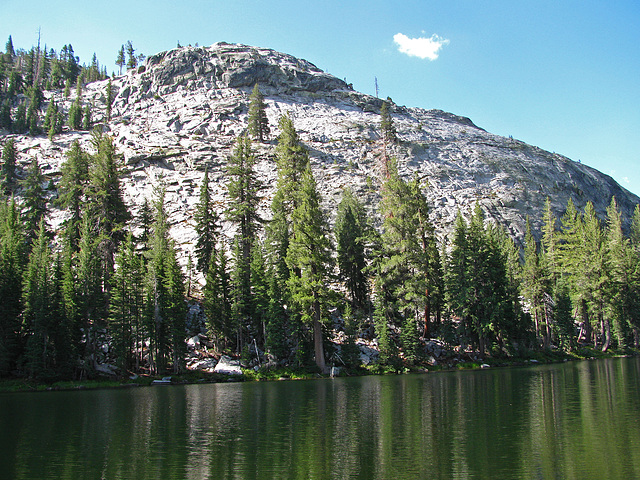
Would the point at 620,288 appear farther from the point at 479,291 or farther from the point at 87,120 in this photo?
the point at 87,120

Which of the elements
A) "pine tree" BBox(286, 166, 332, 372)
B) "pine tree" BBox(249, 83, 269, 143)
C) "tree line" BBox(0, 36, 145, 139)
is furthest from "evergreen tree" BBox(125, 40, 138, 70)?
"pine tree" BBox(286, 166, 332, 372)

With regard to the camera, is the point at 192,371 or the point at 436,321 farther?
the point at 436,321

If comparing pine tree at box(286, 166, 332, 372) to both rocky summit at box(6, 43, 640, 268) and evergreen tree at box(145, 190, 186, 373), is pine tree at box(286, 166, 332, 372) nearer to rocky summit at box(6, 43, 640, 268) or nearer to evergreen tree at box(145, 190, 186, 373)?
evergreen tree at box(145, 190, 186, 373)

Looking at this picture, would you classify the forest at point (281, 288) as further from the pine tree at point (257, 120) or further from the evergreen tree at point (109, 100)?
the evergreen tree at point (109, 100)

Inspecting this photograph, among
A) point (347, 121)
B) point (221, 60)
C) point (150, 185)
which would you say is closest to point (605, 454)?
point (150, 185)

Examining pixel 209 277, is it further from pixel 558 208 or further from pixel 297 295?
pixel 558 208

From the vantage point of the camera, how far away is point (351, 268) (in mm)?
56500

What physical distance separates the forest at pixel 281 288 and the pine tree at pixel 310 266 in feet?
0.57

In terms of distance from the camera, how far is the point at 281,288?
1866 inches

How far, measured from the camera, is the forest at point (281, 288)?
4419 cm

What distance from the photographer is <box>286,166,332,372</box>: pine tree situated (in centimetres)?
4403

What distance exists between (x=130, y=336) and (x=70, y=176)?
24912 millimetres

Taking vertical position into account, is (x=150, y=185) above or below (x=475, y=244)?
above

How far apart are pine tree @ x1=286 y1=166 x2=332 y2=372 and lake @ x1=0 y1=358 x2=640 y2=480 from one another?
1525cm
